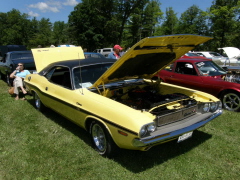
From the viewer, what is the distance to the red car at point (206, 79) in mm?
5414

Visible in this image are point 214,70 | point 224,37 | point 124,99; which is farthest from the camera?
point 224,37

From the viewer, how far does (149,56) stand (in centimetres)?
389

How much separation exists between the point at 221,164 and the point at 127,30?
4017cm

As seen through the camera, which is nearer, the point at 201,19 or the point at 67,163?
the point at 67,163

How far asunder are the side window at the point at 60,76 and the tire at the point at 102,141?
999mm

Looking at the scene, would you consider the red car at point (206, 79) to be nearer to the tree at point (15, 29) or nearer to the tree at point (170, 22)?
the tree at point (170, 22)

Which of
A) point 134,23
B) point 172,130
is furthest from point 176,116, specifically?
point 134,23

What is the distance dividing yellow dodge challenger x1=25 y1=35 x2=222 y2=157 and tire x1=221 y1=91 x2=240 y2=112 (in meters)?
1.79

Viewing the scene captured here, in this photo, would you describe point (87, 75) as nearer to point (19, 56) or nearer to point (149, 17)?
point (19, 56)

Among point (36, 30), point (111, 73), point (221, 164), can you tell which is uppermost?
point (36, 30)

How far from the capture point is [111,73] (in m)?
3.61

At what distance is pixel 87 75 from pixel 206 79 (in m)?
3.44

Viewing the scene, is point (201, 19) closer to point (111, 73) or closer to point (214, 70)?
point (214, 70)

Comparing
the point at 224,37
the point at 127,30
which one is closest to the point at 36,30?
the point at 127,30
